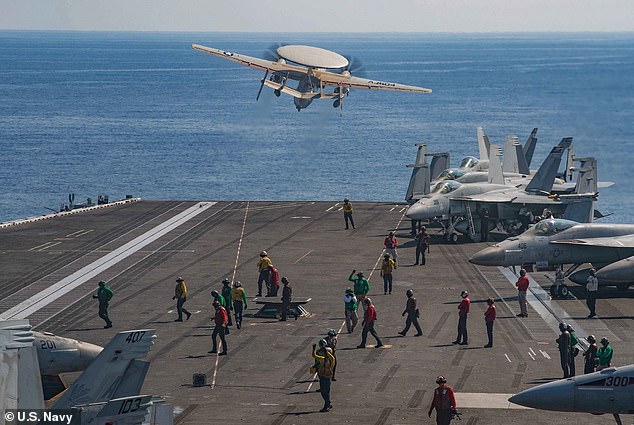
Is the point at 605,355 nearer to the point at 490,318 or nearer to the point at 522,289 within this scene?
the point at 490,318

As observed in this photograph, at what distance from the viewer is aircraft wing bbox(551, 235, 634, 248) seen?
4228 centimetres

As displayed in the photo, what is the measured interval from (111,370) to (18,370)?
5.63 feet

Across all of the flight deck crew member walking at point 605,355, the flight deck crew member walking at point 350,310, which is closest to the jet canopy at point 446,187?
the flight deck crew member walking at point 350,310

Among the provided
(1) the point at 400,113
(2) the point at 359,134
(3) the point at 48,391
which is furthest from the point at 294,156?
(3) the point at 48,391

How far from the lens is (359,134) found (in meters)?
162

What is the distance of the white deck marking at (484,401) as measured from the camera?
2872 cm

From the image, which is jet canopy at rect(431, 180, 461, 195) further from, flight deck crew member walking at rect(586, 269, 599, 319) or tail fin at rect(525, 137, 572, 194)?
flight deck crew member walking at rect(586, 269, 599, 319)

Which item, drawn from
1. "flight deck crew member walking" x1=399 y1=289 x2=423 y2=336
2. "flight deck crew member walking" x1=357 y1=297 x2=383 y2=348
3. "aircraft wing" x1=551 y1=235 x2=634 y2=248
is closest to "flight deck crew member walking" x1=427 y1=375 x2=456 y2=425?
"flight deck crew member walking" x1=357 y1=297 x2=383 y2=348

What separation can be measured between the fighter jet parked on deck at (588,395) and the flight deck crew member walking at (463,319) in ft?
32.8

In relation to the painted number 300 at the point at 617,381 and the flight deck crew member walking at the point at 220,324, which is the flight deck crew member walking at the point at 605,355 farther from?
the flight deck crew member walking at the point at 220,324

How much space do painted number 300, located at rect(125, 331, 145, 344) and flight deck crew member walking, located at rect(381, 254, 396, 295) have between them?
20140 millimetres

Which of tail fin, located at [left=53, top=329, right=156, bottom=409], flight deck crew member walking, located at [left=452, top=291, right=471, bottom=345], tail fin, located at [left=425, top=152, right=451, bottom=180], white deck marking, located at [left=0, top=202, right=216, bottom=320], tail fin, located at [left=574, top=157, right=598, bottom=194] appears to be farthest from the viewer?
tail fin, located at [left=425, top=152, right=451, bottom=180]

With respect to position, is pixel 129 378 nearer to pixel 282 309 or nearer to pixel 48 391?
pixel 48 391

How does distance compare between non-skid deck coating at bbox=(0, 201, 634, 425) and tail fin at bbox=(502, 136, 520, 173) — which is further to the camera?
tail fin at bbox=(502, 136, 520, 173)
